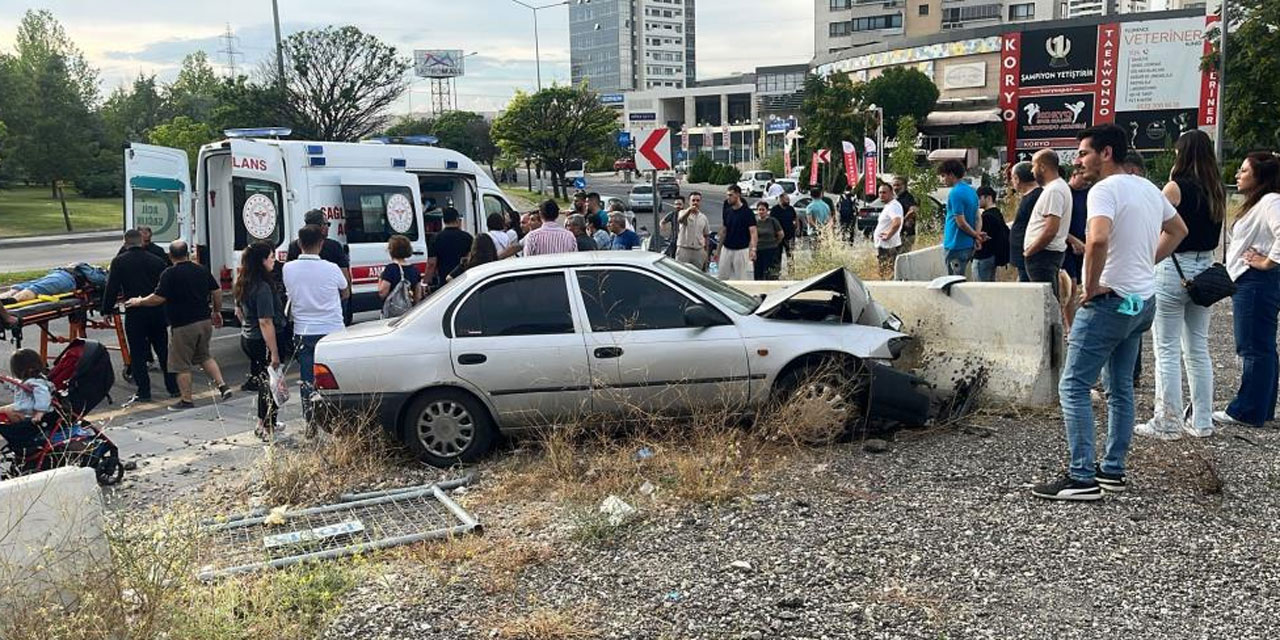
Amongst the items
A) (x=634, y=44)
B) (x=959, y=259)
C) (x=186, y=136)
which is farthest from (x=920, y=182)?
(x=634, y=44)

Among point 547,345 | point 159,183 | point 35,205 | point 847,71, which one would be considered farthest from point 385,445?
point 847,71

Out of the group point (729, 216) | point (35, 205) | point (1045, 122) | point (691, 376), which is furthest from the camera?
point (1045, 122)

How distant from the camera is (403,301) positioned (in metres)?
8.71

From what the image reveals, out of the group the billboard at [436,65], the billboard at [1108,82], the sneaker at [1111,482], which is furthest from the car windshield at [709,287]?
the billboard at [436,65]

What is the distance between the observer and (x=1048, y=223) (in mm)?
6574

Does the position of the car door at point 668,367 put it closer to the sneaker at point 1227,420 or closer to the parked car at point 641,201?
the sneaker at point 1227,420

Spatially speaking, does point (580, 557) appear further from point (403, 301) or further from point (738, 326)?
point (403, 301)

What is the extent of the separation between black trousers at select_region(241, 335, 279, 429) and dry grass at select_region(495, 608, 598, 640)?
4206 mm

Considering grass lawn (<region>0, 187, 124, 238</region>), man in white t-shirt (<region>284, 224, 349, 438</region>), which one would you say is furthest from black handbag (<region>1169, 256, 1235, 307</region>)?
grass lawn (<region>0, 187, 124, 238</region>)

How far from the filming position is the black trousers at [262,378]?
7828mm

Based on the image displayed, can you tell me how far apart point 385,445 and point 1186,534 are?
481cm

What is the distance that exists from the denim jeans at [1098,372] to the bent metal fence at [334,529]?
314 centimetres

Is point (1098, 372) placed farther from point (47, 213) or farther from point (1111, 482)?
point (47, 213)

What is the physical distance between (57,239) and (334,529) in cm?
3556
